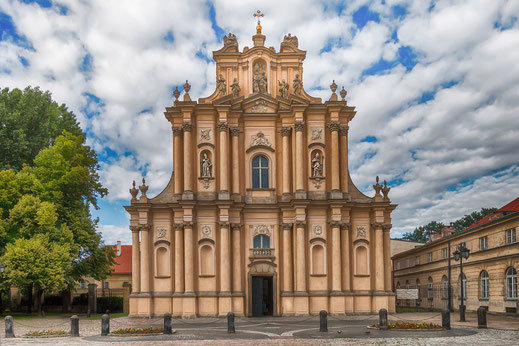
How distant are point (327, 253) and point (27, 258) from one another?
19.1m

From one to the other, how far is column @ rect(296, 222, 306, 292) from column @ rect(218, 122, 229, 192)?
17.6 ft

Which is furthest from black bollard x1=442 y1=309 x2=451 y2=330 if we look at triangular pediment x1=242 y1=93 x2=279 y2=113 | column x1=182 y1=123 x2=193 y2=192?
triangular pediment x1=242 y1=93 x2=279 y2=113

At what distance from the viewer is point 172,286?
35156 millimetres

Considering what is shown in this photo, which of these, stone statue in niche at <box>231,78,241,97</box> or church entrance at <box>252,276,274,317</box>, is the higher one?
stone statue in niche at <box>231,78,241,97</box>

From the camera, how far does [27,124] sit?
4488 centimetres

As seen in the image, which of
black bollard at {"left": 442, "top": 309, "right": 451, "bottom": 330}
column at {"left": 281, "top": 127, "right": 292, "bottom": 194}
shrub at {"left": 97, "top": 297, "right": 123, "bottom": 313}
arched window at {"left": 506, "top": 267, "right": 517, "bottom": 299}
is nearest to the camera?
black bollard at {"left": 442, "top": 309, "right": 451, "bottom": 330}

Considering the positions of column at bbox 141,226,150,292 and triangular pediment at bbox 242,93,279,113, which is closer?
column at bbox 141,226,150,292

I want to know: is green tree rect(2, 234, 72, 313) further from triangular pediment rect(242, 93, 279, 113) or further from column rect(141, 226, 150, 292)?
triangular pediment rect(242, 93, 279, 113)

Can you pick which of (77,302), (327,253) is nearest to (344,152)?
(327,253)

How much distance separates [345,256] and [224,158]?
10120 millimetres

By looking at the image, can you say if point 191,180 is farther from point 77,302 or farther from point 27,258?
point 77,302

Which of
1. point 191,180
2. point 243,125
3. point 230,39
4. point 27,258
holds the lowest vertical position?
point 27,258

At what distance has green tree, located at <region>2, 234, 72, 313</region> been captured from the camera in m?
34.3

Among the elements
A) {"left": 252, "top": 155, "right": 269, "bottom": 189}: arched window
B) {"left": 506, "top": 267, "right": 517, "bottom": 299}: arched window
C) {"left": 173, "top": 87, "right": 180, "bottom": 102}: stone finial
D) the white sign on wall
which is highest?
{"left": 173, "top": 87, "right": 180, "bottom": 102}: stone finial
